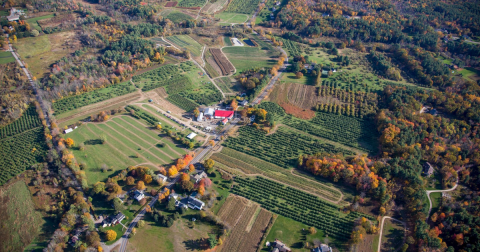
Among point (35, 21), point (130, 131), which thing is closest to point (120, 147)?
point (130, 131)

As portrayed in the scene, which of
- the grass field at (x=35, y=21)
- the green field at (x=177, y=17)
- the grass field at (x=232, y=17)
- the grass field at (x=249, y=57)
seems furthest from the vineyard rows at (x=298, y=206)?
the grass field at (x=35, y=21)

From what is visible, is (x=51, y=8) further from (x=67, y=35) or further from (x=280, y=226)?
(x=280, y=226)

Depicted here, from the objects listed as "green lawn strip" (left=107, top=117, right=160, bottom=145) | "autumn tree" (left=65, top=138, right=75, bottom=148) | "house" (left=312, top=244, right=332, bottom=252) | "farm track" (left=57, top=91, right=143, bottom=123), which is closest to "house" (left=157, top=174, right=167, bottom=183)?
"green lawn strip" (left=107, top=117, right=160, bottom=145)

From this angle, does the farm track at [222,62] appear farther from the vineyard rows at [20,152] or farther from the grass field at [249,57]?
the vineyard rows at [20,152]

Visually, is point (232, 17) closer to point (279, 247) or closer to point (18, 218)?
point (279, 247)

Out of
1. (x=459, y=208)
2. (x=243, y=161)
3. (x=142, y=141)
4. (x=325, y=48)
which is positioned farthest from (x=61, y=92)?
(x=459, y=208)

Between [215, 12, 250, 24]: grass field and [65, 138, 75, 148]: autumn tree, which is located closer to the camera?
[65, 138, 75, 148]: autumn tree

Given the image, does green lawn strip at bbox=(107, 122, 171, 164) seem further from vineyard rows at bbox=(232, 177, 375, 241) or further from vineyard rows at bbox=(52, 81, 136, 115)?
vineyard rows at bbox=(232, 177, 375, 241)
